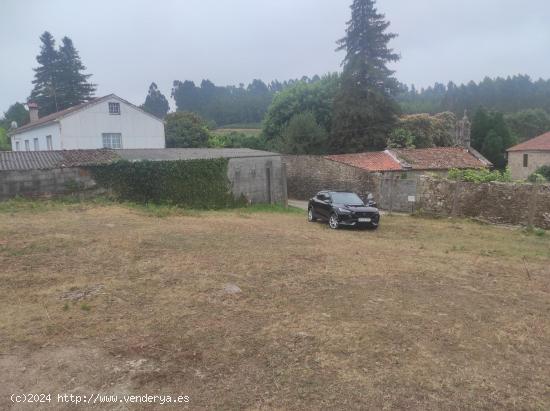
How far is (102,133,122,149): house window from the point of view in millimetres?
29734

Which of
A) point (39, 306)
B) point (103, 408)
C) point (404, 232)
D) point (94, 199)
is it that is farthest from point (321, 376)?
point (94, 199)

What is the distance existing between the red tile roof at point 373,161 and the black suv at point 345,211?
12042mm

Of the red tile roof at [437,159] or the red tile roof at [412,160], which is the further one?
the red tile roof at [437,159]

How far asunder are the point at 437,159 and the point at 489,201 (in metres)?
16.7

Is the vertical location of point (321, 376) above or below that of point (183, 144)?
below

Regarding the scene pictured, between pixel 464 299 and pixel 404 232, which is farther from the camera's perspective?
pixel 404 232

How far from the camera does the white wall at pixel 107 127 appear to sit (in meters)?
28.2

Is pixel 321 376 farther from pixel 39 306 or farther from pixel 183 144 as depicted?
pixel 183 144

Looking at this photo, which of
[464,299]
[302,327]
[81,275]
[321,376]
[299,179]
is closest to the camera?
[321,376]

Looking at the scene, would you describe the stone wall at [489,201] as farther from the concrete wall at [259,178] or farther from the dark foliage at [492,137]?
the dark foliage at [492,137]

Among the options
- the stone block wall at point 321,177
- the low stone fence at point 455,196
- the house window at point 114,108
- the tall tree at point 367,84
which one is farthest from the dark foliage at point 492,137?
the house window at point 114,108

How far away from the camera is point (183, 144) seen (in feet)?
140

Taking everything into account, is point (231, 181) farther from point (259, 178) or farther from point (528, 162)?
point (528, 162)

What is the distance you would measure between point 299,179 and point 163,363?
86.3 feet
